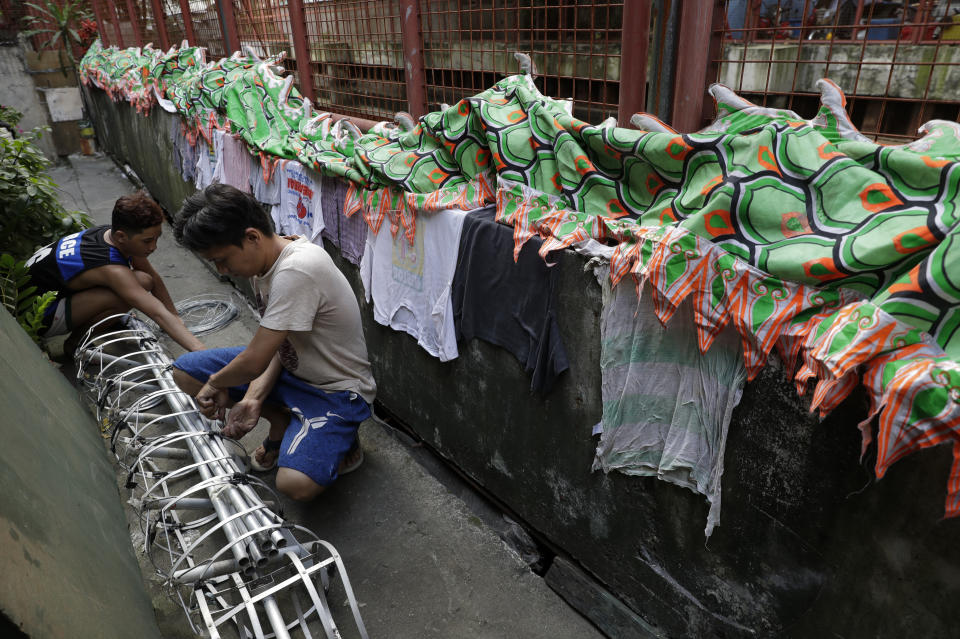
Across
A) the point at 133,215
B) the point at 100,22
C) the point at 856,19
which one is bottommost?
the point at 133,215

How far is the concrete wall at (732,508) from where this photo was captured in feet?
5.16

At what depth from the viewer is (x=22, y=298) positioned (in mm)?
3818

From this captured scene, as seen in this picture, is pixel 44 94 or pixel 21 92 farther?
pixel 44 94

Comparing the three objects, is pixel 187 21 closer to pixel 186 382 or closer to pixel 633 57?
pixel 186 382

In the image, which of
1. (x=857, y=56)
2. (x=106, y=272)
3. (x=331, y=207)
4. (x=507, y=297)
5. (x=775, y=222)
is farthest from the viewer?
(x=331, y=207)

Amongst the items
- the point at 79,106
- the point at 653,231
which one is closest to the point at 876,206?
the point at 653,231

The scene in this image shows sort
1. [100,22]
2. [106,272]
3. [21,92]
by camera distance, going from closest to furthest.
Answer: [106,272], [100,22], [21,92]

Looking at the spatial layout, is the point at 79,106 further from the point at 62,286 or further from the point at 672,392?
the point at 672,392

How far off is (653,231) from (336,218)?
8.37 feet

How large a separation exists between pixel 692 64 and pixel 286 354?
230cm

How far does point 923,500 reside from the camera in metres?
1.49

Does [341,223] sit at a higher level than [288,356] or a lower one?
higher

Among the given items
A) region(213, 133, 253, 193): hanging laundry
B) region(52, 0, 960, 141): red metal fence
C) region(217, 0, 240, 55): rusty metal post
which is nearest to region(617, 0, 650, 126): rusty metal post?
region(52, 0, 960, 141): red metal fence

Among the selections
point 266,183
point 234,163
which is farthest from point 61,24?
point 266,183
